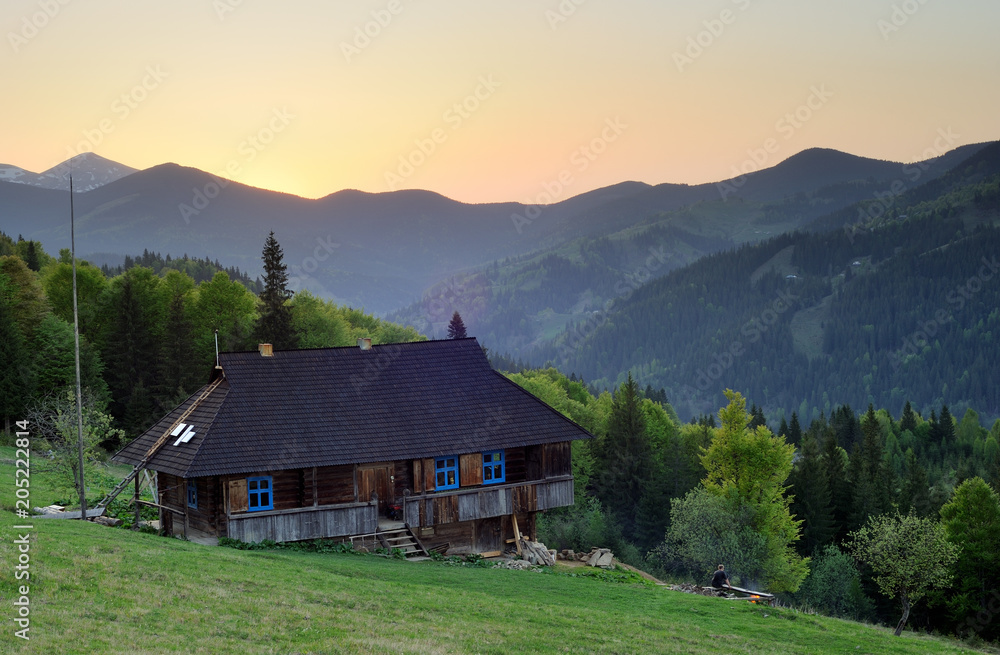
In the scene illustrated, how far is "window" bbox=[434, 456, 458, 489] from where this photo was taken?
117 feet

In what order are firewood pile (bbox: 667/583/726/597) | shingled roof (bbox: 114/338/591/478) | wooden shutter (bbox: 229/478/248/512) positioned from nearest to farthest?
firewood pile (bbox: 667/583/726/597) < wooden shutter (bbox: 229/478/248/512) < shingled roof (bbox: 114/338/591/478)

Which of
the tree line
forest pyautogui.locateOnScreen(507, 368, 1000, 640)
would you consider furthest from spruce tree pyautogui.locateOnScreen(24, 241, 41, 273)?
forest pyautogui.locateOnScreen(507, 368, 1000, 640)

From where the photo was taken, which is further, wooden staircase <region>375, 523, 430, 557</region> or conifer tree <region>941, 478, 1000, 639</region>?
conifer tree <region>941, 478, 1000, 639</region>

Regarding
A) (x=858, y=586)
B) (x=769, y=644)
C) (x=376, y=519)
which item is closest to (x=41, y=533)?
(x=376, y=519)

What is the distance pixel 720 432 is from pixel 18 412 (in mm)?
47155

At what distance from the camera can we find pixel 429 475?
3512 cm

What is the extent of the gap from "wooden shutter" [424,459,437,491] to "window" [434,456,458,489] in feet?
0.89

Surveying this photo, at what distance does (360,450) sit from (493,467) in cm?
649

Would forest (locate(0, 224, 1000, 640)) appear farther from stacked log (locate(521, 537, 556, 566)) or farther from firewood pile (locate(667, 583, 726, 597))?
firewood pile (locate(667, 583, 726, 597))

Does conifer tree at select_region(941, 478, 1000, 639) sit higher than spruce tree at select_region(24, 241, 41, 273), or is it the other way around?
spruce tree at select_region(24, 241, 41, 273)

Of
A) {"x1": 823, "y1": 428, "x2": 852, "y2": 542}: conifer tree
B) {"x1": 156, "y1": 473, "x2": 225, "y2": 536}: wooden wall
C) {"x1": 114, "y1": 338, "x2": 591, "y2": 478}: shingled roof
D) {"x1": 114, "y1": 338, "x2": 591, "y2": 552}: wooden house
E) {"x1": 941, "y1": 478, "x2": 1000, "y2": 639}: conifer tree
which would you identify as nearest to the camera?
{"x1": 156, "y1": 473, "x2": 225, "y2": 536}: wooden wall

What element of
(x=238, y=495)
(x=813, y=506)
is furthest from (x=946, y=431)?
(x=238, y=495)

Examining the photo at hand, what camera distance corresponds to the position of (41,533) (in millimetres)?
22141

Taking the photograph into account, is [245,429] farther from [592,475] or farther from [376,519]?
[592,475]
